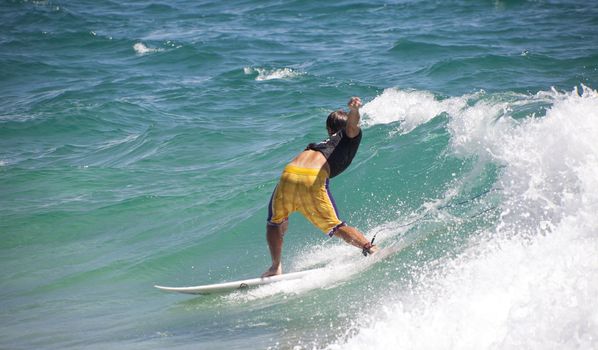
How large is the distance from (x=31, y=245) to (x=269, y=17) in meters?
17.1

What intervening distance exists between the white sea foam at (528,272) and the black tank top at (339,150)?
1357mm

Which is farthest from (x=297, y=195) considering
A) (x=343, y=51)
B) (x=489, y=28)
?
(x=489, y=28)

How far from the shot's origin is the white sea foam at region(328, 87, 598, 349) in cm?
435

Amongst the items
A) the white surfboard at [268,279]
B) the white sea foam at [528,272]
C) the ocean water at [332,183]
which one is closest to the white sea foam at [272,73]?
the ocean water at [332,183]

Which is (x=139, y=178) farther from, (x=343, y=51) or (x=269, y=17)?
(x=269, y=17)

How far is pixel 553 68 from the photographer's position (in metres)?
15.5

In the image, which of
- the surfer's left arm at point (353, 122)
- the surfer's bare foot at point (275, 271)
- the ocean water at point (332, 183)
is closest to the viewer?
the ocean water at point (332, 183)

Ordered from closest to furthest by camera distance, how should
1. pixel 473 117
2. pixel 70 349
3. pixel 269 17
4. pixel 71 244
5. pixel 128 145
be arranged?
pixel 70 349 < pixel 71 244 < pixel 473 117 < pixel 128 145 < pixel 269 17

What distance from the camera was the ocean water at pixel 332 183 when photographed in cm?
554

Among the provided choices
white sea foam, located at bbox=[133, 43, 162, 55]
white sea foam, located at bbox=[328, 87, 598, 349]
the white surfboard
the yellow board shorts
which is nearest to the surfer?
the yellow board shorts

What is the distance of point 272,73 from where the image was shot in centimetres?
1797

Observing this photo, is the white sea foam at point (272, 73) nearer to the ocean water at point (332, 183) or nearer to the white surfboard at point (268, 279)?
the ocean water at point (332, 183)

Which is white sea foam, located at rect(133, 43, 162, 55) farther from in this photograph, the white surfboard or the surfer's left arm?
the surfer's left arm

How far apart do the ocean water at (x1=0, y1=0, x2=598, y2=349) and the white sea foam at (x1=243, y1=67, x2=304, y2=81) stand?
0.08 metres
